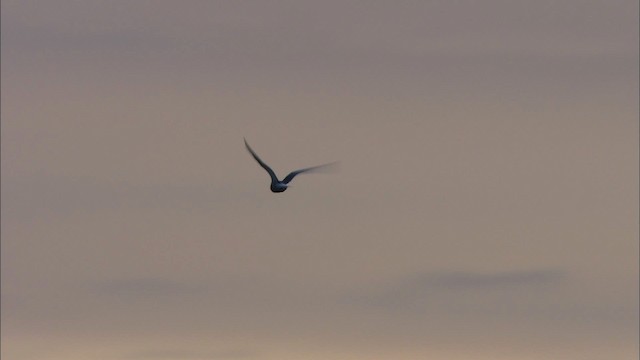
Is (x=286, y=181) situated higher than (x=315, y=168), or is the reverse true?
(x=286, y=181)

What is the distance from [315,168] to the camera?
15062 centimetres

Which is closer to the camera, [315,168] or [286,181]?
[315,168]

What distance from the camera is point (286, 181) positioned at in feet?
575

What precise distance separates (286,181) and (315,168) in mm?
24853
